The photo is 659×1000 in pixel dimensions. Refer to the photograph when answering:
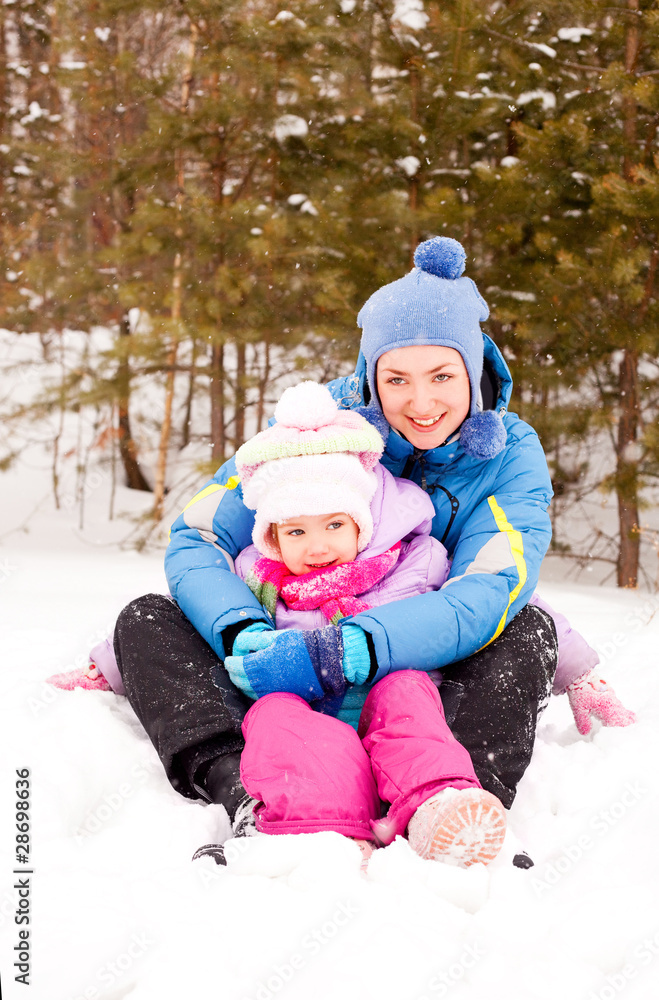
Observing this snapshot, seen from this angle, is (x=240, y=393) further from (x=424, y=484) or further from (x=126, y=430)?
(x=424, y=484)

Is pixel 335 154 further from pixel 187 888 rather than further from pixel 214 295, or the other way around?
pixel 187 888

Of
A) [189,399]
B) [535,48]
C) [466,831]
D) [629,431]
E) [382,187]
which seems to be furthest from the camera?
[189,399]

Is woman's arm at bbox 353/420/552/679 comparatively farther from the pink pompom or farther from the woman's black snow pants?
the pink pompom

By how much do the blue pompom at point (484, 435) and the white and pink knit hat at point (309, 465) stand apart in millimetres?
270

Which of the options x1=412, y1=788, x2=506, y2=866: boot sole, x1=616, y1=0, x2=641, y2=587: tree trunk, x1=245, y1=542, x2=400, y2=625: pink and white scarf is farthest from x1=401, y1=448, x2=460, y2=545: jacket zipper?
x1=616, y1=0, x2=641, y2=587: tree trunk

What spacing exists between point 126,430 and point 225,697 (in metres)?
6.66

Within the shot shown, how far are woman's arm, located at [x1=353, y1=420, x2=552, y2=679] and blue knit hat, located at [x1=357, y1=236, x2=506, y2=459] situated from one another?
0.14 meters

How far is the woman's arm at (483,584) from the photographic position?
6.06 feet

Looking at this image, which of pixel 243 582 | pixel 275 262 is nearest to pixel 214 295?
pixel 275 262

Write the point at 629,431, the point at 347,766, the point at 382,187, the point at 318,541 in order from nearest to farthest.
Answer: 1. the point at 347,766
2. the point at 318,541
3. the point at 629,431
4. the point at 382,187

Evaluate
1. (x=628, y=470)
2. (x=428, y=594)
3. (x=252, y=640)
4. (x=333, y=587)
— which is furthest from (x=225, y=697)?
(x=628, y=470)

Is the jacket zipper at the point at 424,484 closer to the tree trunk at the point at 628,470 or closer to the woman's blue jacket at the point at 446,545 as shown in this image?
the woman's blue jacket at the point at 446,545

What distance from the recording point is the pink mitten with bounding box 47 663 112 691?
92.9 inches

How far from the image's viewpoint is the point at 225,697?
1.99 metres
